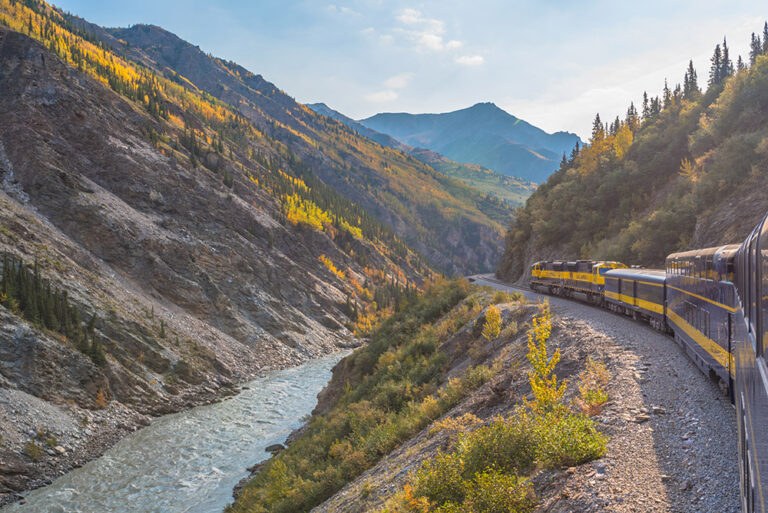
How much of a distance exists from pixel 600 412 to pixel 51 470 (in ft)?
98.9

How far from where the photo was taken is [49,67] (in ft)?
229

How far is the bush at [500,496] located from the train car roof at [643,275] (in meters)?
15.7

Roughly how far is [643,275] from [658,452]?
16.6 metres

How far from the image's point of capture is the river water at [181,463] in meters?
24.4

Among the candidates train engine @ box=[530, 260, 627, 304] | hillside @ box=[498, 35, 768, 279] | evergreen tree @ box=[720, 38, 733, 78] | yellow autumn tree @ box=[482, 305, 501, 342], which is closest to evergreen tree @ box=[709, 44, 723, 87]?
evergreen tree @ box=[720, 38, 733, 78]

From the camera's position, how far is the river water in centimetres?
2444

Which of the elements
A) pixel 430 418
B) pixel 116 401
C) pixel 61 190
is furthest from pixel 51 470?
pixel 61 190

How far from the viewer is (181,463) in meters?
29.2

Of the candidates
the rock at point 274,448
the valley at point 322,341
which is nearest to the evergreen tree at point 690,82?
the valley at point 322,341

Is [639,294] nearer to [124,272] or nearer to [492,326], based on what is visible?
[492,326]

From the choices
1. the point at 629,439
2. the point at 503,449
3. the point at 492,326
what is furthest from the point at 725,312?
the point at 492,326

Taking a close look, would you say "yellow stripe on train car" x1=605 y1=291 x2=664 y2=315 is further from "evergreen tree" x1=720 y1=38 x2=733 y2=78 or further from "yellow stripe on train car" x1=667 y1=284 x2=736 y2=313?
"evergreen tree" x1=720 y1=38 x2=733 y2=78

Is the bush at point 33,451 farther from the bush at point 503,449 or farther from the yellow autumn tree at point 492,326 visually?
the bush at point 503,449

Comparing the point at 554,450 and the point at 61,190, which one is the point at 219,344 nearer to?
the point at 61,190
